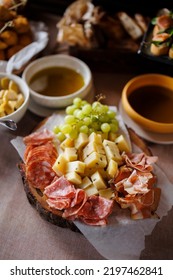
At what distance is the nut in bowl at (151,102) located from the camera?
46.1 inches

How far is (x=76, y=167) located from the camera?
98 cm

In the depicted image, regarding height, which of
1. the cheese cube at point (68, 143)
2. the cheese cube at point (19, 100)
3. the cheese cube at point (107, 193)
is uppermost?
the cheese cube at point (19, 100)

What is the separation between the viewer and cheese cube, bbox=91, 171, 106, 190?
0.96 m

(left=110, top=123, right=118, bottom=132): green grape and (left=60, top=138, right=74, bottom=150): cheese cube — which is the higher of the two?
(left=60, top=138, right=74, bottom=150): cheese cube

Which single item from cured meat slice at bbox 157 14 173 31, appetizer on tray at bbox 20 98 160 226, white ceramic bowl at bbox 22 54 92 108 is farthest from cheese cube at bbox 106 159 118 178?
cured meat slice at bbox 157 14 173 31

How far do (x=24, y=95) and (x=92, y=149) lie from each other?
363 millimetres

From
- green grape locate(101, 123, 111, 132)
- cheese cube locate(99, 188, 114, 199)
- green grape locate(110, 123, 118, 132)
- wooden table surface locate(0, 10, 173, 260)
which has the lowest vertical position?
wooden table surface locate(0, 10, 173, 260)

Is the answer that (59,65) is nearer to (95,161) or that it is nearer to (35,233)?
(95,161)

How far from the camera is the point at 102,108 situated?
3.61 ft

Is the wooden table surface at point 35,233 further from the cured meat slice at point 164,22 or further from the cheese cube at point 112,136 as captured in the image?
the cured meat slice at point 164,22

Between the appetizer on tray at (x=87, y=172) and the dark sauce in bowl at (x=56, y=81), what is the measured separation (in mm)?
205

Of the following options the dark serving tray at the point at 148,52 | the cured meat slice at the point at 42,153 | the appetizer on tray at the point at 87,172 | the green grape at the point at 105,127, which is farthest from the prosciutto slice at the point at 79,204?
the dark serving tray at the point at 148,52

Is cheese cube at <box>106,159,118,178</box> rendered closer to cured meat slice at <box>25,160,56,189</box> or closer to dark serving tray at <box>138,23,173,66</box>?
Answer: cured meat slice at <box>25,160,56,189</box>

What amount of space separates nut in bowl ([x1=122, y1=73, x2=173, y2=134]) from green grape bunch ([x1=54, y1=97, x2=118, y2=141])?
0.37 ft
